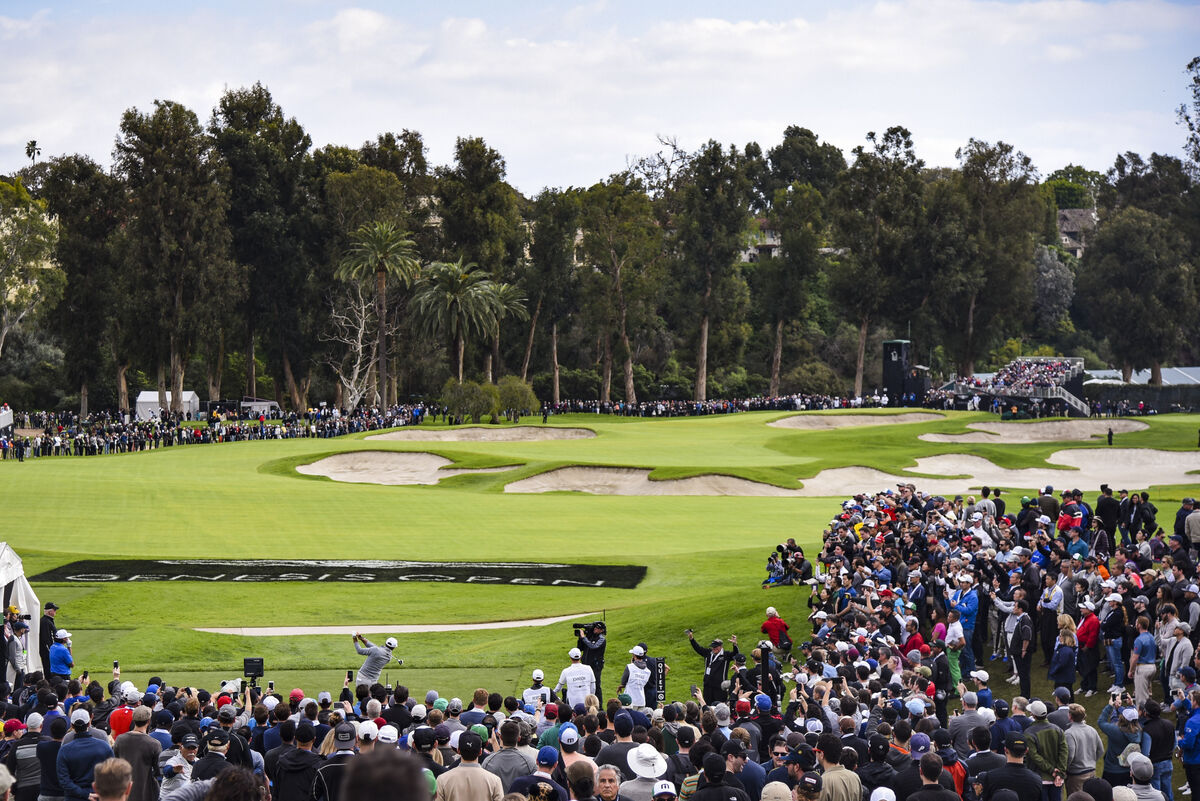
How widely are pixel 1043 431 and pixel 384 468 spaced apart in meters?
36.9

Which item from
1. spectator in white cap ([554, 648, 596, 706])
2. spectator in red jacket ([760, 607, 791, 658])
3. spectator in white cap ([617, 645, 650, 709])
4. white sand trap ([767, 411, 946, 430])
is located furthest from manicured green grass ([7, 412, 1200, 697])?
white sand trap ([767, 411, 946, 430])

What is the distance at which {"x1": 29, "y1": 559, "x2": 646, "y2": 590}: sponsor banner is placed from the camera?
30.1 m

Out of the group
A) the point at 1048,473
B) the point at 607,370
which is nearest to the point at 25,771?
the point at 1048,473

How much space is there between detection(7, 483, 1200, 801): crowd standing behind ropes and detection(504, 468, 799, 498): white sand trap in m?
30.7

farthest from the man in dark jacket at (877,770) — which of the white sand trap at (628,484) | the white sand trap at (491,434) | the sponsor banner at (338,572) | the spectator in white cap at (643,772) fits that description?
the white sand trap at (491,434)

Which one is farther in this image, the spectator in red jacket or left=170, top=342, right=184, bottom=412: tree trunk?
left=170, top=342, right=184, bottom=412: tree trunk

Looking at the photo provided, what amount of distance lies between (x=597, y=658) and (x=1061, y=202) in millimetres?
172630

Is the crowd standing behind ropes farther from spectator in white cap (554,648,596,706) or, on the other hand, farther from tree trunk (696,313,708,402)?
tree trunk (696,313,708,402)

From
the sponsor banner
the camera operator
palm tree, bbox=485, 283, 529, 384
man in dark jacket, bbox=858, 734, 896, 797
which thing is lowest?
the sponsor banner

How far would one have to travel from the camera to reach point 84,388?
95.1m

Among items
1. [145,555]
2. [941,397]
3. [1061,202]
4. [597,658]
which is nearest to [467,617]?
[597,658]

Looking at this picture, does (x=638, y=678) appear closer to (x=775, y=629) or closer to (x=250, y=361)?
(x=775, y=629)

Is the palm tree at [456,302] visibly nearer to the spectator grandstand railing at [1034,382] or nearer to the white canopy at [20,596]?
the spectator grandstand railing at [1034,382]

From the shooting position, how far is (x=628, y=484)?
53.4m
